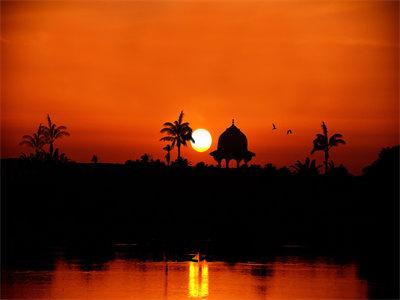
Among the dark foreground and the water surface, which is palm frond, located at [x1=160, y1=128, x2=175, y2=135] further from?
the water surface

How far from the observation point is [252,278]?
26016 mm

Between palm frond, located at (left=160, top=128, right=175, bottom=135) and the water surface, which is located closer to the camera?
the water surface

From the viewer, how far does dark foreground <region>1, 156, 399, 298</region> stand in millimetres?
33500

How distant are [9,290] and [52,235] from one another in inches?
762

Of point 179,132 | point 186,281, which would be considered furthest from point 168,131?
point 186,281

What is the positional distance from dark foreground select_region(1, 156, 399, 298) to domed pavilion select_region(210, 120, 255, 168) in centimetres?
1005

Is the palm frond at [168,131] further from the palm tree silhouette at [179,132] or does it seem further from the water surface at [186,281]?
the water surface at [186,281]

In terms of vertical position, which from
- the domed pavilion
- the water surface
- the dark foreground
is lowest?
the water surface

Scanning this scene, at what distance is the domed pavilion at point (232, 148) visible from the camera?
85250 mm

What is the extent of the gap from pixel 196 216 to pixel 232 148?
29298mm

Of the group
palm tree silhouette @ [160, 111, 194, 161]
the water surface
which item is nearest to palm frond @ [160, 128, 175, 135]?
palm tree silhouette @ [160, 111, 194, 161]

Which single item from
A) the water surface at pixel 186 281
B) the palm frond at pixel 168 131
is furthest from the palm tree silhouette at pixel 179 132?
the water surface at pixel 186 281

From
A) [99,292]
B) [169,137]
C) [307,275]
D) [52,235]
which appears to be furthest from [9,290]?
[169,137]

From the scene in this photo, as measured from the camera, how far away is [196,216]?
56375 millimetres
